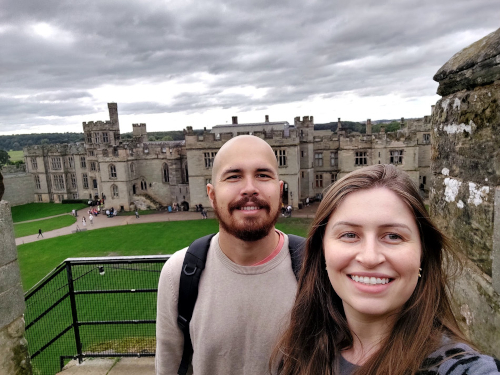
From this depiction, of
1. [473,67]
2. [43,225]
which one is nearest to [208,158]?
[43,225]

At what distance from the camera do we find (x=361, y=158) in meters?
26.4

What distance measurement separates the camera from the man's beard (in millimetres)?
2033

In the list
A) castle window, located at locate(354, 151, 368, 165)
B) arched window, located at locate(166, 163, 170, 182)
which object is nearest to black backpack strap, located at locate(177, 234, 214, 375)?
castle window, located at locate(354, 151, 368, 165)

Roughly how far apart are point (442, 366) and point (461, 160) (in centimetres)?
130

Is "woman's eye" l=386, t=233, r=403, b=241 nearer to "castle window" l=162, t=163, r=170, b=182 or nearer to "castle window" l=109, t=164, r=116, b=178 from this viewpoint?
"castle window" l=162, t=163, r=170, b=182

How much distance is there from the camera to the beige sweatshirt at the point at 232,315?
2.00m

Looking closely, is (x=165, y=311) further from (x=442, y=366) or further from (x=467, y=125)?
(x=467, y=125)

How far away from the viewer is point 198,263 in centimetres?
217

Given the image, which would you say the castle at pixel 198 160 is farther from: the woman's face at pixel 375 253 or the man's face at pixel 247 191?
the woman's face at pixel 375 253

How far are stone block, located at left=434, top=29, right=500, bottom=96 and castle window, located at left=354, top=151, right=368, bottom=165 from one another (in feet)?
82.7

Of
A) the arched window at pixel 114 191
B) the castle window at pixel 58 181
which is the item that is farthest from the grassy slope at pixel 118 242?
the castle window at pixel 58 181

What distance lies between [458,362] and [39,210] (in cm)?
3945

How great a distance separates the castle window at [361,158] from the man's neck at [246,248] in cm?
2563

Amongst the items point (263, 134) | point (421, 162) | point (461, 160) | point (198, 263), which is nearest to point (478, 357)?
point (461, 160)
